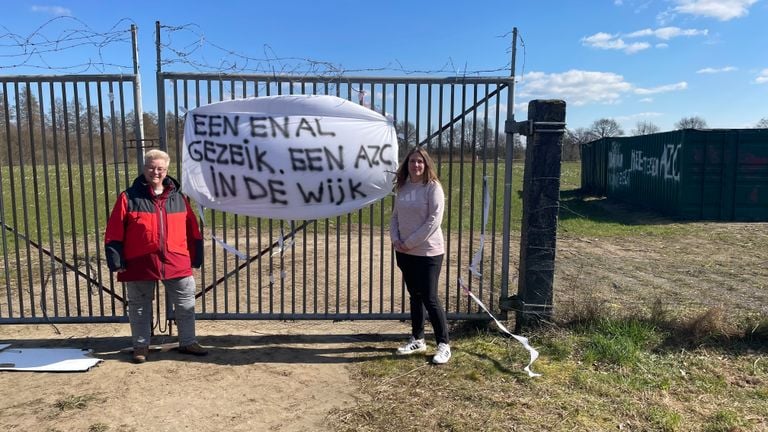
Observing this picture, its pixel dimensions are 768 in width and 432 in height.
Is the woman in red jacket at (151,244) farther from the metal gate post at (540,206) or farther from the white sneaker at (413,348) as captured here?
the metal gate post at (540,206)

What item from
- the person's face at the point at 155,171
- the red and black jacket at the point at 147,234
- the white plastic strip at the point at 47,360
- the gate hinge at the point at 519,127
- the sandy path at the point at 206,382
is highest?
the gate hinge at the point at 519,127

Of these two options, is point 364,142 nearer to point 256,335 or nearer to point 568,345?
point 256,335

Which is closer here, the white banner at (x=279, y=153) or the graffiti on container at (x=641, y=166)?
the white banner at (x=279, y=153)

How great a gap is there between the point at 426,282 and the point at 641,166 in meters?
15.2

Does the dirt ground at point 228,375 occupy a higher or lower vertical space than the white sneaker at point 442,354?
lower

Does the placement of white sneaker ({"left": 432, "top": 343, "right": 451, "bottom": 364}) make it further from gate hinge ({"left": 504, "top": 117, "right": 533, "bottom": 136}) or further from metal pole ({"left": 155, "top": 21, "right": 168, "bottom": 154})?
metal pole ({"left": 155, "top": 21, "right": 168, "bottom": 154})

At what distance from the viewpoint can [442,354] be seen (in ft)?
14.7

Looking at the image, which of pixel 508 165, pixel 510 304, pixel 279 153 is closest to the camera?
pixel 279 153

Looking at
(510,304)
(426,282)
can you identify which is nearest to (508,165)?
(510,304)

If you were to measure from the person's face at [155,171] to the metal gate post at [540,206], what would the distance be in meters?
3.12

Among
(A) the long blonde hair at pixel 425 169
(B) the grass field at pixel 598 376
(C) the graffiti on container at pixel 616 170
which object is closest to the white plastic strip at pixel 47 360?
(B) the grass field at pixel 598 376

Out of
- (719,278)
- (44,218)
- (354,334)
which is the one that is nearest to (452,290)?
(354,334)

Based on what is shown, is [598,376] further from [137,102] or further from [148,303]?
[137,102]

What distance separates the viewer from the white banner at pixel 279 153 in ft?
15.4
